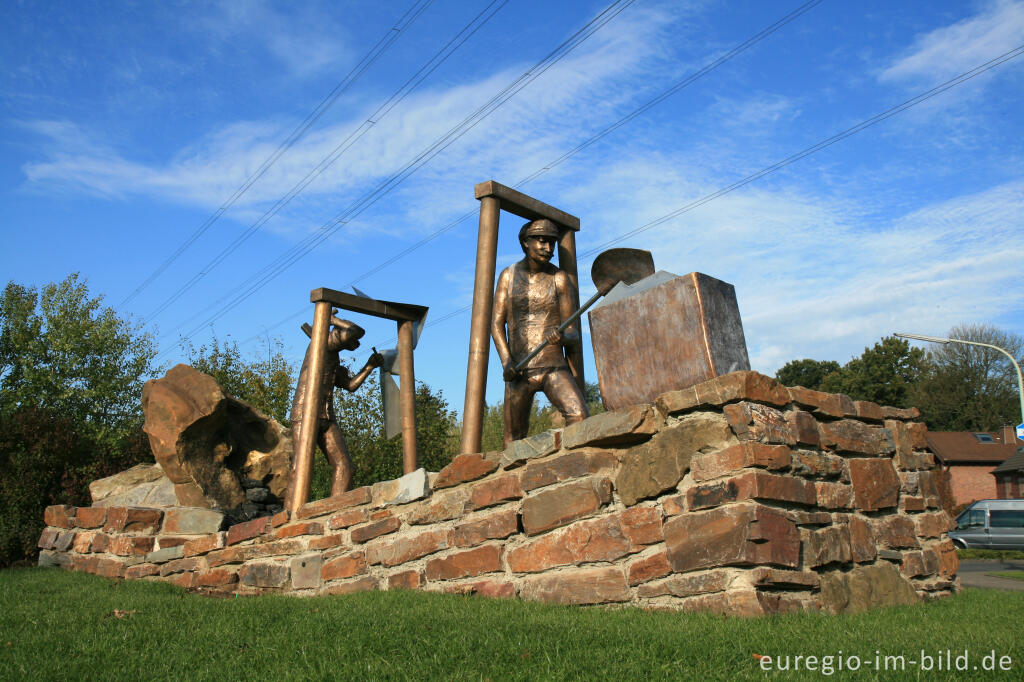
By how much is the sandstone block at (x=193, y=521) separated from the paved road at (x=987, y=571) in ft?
24.8

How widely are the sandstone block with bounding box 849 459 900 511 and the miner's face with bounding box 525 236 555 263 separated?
10.1 ft

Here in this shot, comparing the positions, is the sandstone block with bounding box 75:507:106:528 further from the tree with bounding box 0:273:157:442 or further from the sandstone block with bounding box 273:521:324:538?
the tree with bounding box 0:273:157:442

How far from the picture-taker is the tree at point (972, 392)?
42656 mm

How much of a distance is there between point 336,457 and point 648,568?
15.9 ft

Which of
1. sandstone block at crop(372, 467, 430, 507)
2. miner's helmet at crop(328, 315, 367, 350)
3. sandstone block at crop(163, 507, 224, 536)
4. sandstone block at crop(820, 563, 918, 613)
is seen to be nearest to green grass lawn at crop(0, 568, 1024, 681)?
sandstone block at crop(820, 563, 918, 613)

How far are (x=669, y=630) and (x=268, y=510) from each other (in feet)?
22.7

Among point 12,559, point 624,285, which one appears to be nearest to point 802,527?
point 624,285

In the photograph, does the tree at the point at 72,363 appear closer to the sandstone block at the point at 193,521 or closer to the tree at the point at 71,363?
the tree at the point at 71,363

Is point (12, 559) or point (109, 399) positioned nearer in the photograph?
point (12, 559)

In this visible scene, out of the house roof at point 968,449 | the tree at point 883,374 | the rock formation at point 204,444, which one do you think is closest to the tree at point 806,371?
the tree at point 883,374

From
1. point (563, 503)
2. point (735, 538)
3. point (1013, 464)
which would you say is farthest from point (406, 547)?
point (1013, 464)

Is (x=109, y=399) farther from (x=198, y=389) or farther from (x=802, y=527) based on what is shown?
(x=802, y=527)

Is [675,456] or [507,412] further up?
[507,412]

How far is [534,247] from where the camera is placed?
23.3 feet
